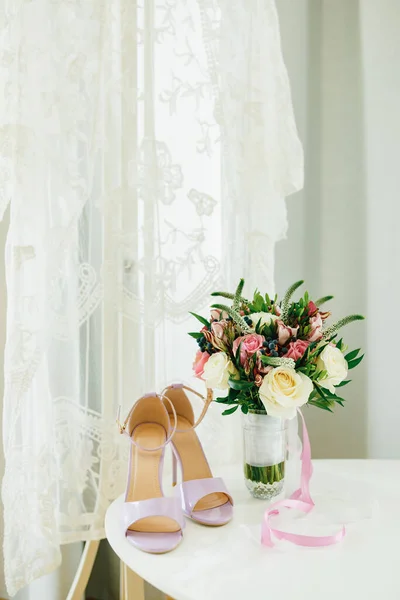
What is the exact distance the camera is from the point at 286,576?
2.29 ft

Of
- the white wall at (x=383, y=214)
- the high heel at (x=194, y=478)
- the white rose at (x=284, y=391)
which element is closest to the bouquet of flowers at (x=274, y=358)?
the white rose at (x=284, y=391)

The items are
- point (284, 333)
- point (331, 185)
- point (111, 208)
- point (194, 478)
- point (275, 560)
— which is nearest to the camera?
point (275, 560)

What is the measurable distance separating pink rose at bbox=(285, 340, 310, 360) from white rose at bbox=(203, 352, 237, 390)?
0.09 meters

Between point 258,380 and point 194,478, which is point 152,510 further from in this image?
point 258,380

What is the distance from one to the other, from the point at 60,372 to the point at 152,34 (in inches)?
28.9

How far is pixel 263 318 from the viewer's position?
0.86 meters

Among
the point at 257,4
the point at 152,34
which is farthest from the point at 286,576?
the point at 257,4

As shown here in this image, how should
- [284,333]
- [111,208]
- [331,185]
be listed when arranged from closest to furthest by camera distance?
[284,333] < [111,208] < [331,185]

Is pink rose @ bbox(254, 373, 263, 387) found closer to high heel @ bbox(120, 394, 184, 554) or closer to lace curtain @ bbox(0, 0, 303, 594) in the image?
high heel @ bbox(120, 394, 184, 554)

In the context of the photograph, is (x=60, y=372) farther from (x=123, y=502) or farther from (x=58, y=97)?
(x=58, y=97)

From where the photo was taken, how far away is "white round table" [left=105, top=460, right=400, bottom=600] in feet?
2.19

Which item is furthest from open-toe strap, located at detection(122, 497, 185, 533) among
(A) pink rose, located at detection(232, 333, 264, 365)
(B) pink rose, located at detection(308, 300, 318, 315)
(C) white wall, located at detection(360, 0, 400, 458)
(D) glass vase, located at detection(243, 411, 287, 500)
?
(C) white wall, located at detection(360, 0, 400, 458)

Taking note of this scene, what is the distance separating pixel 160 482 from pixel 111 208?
56cm

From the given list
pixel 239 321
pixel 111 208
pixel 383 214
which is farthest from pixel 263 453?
pixel 383 214
